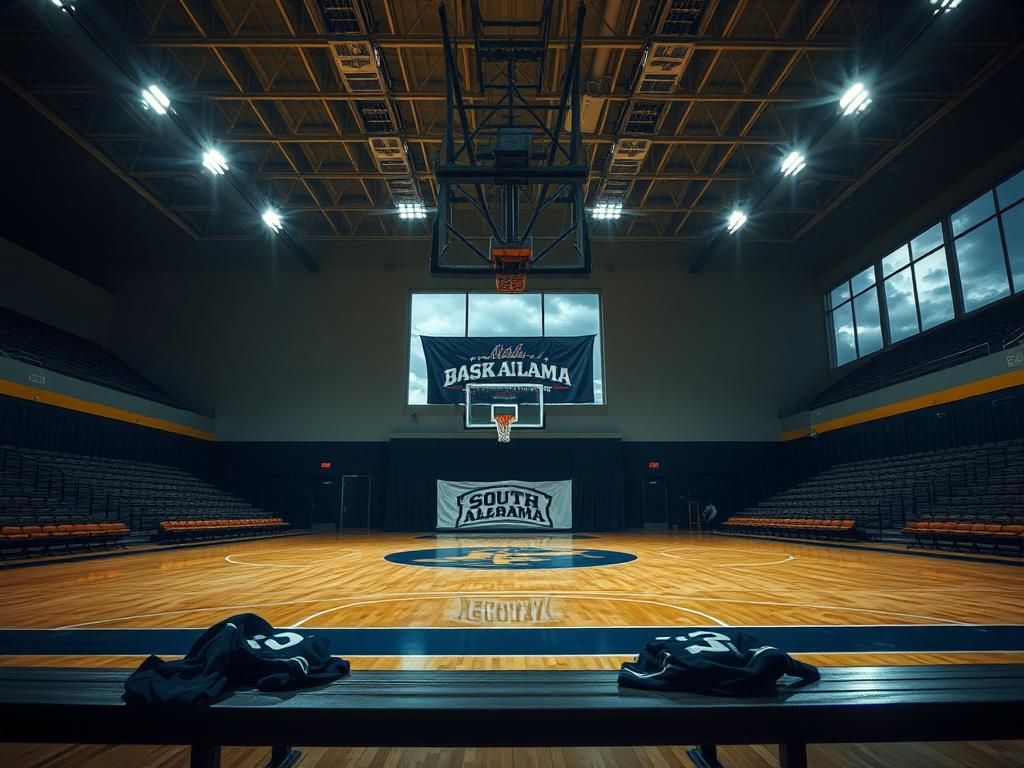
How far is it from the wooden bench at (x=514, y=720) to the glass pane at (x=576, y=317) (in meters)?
16.7

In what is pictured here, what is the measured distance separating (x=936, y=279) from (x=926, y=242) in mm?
1079

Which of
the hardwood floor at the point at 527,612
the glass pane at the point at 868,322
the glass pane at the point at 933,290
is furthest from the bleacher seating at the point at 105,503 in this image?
the glass pane at the point at 933,290

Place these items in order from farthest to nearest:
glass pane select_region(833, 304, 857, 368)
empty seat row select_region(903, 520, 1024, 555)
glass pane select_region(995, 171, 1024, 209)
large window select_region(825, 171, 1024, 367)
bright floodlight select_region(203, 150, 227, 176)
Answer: glass pane select_region(833, 304, 857, 368), large window select_region(825, 171, 1024, 367), glass pane select_region(995, 171, 1024, 209), bright floodlight select_region(203, 150, 227, 176), empty seat row select_region(903, 520, 1024, 555)

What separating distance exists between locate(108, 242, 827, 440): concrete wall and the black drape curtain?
0.63m

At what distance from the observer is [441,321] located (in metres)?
18.9

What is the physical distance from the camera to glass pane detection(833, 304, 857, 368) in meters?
18.2

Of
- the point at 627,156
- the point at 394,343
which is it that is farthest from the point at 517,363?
the point at 627,156

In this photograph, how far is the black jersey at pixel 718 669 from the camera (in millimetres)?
1996

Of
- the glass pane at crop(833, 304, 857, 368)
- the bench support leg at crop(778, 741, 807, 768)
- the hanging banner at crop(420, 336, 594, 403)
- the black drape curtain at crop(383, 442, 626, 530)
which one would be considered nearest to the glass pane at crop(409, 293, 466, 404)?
the hanging banner at crop(420, 336, 594, 403)

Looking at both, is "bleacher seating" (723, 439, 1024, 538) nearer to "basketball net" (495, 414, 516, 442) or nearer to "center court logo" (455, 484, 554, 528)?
"center court logo" (455, 484, 554, 528)

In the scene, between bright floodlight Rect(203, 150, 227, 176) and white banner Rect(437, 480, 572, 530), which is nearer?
bright floodlight Rect(203, 150, 227, 176)

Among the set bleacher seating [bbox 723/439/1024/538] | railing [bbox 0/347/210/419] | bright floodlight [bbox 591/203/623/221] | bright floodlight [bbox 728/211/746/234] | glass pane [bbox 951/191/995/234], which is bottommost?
bleacher seating [bbox 723/439/1024/538]

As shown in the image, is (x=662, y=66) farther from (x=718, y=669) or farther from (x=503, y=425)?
(x=718, y=669)

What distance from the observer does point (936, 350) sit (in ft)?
46.4
